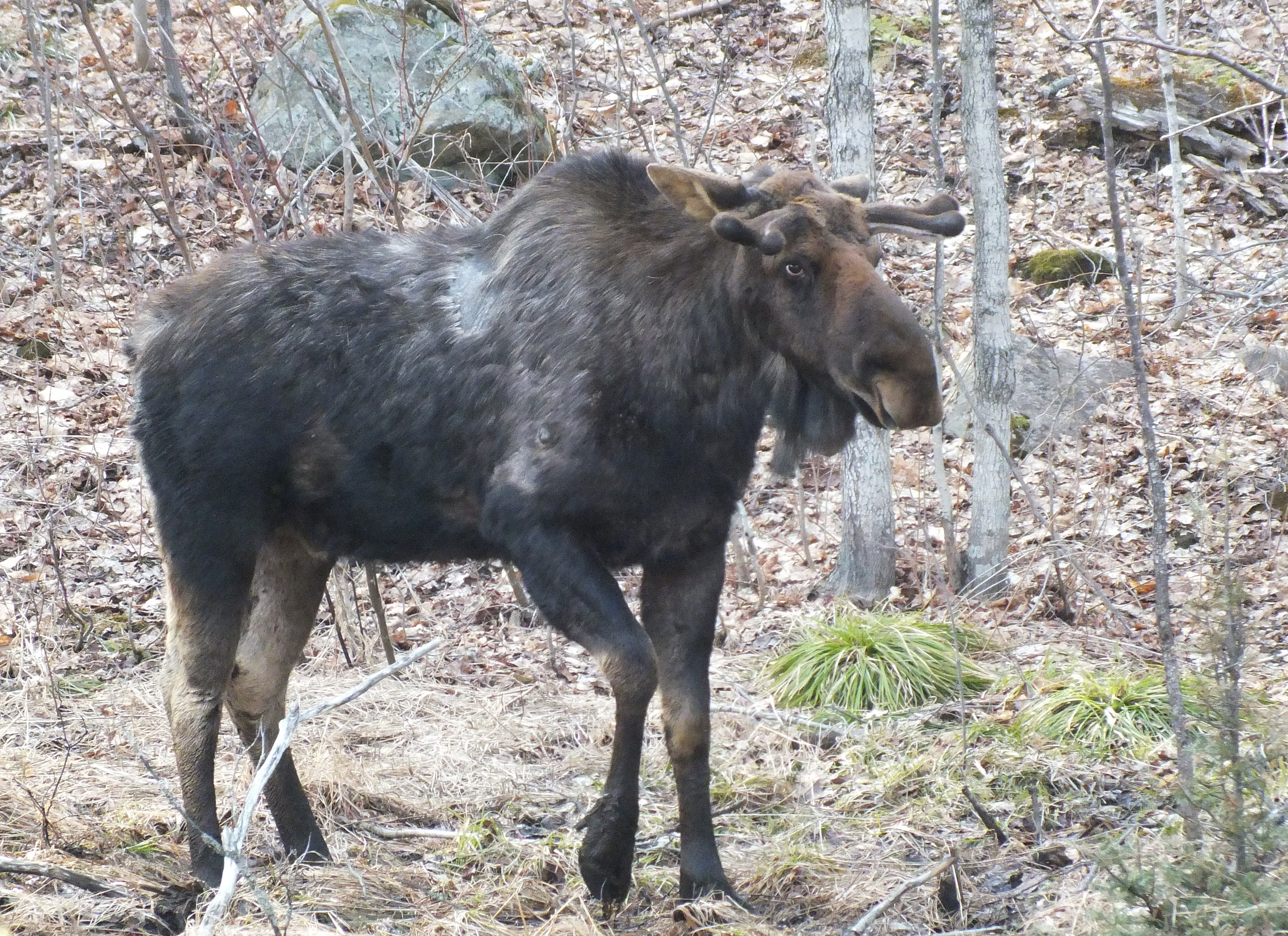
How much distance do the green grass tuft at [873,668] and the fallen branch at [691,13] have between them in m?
8.72

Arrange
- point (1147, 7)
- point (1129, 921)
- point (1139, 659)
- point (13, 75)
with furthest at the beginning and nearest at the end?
point (1147, 7) → point (13, 75) → point (1139, 659) → point (1129, 921)

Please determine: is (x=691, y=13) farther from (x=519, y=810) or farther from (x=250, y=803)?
(x=250, y=803)

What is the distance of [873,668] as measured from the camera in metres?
6.37

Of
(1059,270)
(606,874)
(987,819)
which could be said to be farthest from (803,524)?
(1059,270)

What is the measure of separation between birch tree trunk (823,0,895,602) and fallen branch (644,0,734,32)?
6.48 m

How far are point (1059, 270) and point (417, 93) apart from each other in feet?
17.9

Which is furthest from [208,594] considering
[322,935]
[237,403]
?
[322,935]

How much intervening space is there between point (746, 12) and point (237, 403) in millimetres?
11246

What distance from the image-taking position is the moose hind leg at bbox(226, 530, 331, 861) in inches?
202

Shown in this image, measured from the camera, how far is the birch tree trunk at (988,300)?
290 inches

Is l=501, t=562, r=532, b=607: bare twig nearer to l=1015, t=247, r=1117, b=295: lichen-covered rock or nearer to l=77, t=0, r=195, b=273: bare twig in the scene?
l=77, t=0, r=195, b=273: bare twig

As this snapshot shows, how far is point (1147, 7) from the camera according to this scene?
44.8 feet

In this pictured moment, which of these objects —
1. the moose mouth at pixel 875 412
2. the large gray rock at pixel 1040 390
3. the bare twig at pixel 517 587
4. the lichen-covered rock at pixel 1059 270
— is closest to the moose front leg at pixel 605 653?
the moose mouth at pixel 875 412

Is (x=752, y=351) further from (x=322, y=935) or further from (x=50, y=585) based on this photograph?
(x=50, y=585)
